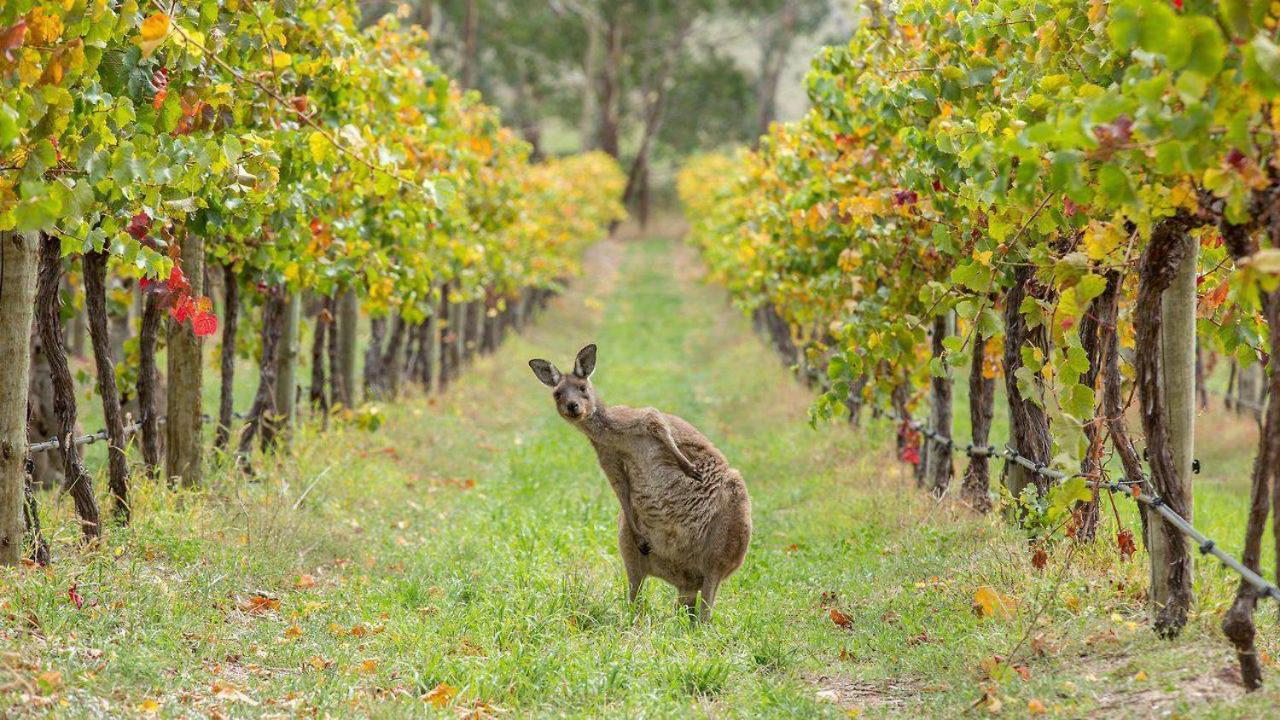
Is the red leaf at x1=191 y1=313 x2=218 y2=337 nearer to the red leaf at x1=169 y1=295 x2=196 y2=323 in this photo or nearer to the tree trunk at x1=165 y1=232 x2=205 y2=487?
the red leaf at x1=169 y1=295 x2=196 y2=323

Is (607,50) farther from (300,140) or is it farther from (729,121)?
(300,140)

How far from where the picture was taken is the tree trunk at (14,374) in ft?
21.2

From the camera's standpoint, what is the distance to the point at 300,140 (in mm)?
8312

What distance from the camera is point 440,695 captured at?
19.2 ft

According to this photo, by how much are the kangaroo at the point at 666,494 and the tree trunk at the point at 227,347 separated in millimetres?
3910

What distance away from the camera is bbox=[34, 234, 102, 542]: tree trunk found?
738 centimetres

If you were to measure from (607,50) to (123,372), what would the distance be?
4466 cm

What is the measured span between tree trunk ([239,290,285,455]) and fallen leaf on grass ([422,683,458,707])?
18.6 feet

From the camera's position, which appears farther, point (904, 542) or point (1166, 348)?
point (904, 542)

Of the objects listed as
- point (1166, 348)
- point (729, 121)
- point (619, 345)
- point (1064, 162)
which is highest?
point (729, 121)

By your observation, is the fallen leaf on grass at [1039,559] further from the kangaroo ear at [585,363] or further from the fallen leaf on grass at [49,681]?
the fallen leaf on grass at [49,681]

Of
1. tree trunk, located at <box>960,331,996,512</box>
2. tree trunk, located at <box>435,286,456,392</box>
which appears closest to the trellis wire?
tree trunk, located at <box>960,331,996,512</box>

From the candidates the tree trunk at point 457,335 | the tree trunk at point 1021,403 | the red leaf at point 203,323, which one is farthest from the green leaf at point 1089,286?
the tree trunk at point 457,335

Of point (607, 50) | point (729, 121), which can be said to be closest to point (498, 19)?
point (607, 50)
